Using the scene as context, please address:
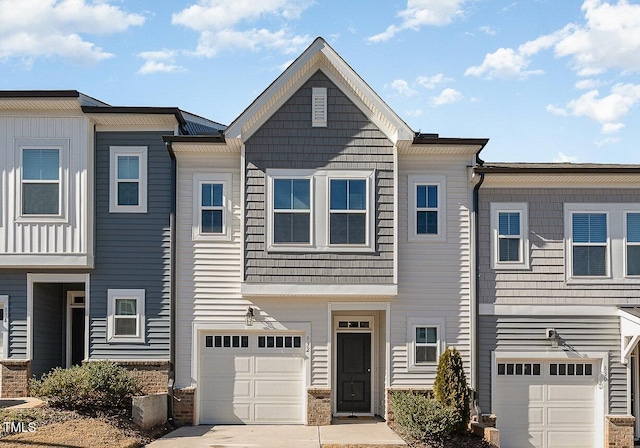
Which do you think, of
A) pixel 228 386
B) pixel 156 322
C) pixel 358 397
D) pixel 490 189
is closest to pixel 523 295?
pixel 490 189

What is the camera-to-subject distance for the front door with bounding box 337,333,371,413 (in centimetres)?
1542

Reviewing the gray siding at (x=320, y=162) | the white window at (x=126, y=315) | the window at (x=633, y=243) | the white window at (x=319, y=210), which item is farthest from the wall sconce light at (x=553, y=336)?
the white window at (x=126, y=315)

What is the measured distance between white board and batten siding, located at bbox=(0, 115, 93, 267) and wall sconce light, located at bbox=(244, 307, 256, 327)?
11.7 feet

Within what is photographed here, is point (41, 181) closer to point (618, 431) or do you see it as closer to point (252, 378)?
point (252, 378)

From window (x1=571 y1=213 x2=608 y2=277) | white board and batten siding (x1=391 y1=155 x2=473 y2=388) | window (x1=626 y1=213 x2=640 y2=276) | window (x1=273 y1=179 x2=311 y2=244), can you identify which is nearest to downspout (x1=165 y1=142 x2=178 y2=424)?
window (x1=273 y1=179 x2=311 y2=244)

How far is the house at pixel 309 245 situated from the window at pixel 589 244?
2.44m

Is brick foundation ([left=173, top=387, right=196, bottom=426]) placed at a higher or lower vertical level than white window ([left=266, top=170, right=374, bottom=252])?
lower

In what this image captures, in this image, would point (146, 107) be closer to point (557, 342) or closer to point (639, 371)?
point (557, 342)

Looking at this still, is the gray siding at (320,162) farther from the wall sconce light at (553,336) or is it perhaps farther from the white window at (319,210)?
the wall sconce light at (553,336)

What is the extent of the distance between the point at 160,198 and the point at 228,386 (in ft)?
14.4

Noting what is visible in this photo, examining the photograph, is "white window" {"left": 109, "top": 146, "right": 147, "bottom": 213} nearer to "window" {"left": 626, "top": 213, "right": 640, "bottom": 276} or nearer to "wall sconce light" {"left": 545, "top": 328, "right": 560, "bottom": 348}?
"wall sconce light" {"left": 545, "top": 328, "right": 560, "bottom": 348}

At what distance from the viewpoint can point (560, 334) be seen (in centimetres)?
1465

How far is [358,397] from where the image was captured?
1544 centimetres

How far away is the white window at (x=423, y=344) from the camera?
14.5 meters
